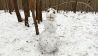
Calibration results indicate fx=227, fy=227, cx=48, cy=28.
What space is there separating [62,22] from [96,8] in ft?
7.53

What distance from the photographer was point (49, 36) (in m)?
5.29

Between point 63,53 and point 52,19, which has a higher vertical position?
point 52,19

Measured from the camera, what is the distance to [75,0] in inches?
327

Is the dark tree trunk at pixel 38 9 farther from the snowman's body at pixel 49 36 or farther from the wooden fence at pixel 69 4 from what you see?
Answer: the wooden fence at pixel 69 4

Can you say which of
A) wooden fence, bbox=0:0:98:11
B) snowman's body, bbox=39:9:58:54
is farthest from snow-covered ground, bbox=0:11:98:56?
wooden fence, bbox=0:0:98:11

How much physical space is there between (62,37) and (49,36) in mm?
821

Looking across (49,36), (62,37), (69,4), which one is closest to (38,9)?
(62,37)

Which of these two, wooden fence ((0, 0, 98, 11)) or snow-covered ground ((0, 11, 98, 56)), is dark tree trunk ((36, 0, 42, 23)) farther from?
wooden fence ((0, 0, 98, 11))

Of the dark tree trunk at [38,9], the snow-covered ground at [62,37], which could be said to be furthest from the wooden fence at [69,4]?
the dark tree trunk at [38,9]

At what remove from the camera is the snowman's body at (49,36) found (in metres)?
5.25

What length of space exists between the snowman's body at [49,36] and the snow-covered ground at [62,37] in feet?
0.65

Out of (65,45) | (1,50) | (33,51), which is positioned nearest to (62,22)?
(65,45)

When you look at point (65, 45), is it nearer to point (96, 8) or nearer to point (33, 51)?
point (33, 51)

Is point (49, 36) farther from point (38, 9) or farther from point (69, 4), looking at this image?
point (69, 4)
